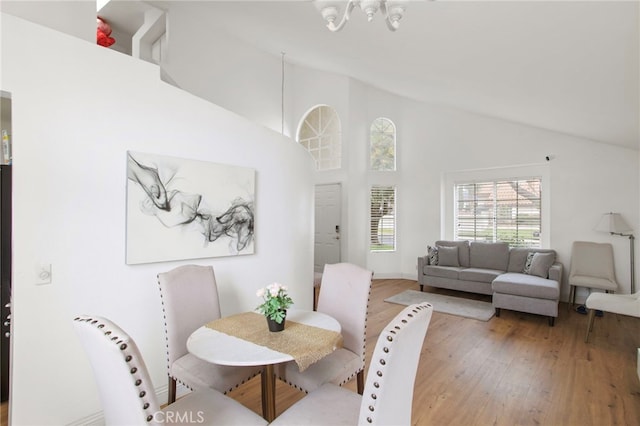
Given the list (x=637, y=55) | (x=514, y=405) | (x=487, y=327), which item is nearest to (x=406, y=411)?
(x=514, y=405)

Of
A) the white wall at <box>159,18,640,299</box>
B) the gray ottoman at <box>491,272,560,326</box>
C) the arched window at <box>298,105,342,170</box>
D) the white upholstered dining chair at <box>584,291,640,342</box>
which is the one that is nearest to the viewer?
the white upholstered dining chair at <box>584,291,640,342</box>

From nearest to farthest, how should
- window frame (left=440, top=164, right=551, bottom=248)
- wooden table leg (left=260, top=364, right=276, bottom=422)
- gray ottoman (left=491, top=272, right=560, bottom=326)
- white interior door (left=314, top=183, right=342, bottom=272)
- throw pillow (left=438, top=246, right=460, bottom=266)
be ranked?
wooden table leg (left=260, top=364, right=276, bottom=422), gray ottoman (left=491, top=272, right=560, bottom=326), window frame (left=440, top=164, right=551, bottom=248), throw pillow (left=438, top=246, right=460, bottom=266), white interior door (left=314, top=183, right=342, bottom=272)

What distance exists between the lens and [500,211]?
18.1ft

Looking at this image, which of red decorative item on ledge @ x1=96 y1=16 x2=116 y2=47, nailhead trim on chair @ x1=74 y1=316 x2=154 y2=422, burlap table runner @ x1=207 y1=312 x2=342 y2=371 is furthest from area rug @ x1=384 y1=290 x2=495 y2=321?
red decorative item on ledge @ x1=96 y1=16 x2=116 y2=47

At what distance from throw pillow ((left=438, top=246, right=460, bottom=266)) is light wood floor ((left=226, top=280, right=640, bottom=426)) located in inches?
57.3

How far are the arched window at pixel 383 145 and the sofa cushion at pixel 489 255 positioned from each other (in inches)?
92.9

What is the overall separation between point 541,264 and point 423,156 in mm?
2889

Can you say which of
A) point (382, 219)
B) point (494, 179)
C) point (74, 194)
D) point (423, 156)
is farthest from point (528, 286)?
point (74, 194)

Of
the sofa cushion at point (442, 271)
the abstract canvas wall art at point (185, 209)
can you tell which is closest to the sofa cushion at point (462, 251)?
the sofa cushion at point (442, 271)

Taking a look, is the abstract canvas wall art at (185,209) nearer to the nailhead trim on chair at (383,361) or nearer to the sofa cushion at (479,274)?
the nailhead trim on chair at (383,361)

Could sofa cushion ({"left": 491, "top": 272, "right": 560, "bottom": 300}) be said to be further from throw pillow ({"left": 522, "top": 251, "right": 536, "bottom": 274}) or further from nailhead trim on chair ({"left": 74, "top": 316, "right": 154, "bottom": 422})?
nailhead trim on chair ({"left": 74, "top": 316, "right": 154, "bottom": 422})

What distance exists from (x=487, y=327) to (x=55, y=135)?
4573mm

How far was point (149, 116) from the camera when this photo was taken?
87.9 inches

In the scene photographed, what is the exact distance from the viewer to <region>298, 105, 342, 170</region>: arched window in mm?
6355
